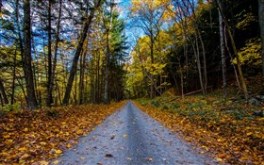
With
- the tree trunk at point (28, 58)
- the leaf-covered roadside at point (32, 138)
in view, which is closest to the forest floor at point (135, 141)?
the leaf-covered roadside at point (32, 138)

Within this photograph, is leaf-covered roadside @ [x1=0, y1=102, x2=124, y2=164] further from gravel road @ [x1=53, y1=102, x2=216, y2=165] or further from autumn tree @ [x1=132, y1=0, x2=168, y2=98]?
autumn tree @ [x1=132, y1=0, x2=168, y2=98]

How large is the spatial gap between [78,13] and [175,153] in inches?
482

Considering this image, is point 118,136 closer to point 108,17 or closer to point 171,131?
point 171,131

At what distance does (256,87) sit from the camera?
16.5 meters

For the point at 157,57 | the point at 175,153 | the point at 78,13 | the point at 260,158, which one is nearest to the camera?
the point at 260,158

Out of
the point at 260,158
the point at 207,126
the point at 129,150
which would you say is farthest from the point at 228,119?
the point at 129,150

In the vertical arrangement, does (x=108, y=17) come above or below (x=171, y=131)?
above

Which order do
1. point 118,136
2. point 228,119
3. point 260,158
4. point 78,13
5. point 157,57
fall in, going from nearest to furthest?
point 260,158, point 118,136, point 228,119, point 78,13, point 157,57

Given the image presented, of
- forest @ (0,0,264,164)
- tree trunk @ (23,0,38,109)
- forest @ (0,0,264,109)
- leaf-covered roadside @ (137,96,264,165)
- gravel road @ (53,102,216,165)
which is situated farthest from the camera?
forest @ (0,0,264,109)

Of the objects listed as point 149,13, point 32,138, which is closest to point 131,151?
point 32,138

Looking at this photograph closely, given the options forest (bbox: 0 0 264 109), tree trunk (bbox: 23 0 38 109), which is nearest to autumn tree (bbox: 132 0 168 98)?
forest (bbox: 0 0 264 109)

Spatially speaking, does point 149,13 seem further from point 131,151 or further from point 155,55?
point 131,151

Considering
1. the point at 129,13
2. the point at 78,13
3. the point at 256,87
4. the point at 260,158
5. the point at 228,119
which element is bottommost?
the point at 260,158

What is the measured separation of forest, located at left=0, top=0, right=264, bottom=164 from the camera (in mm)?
9703
